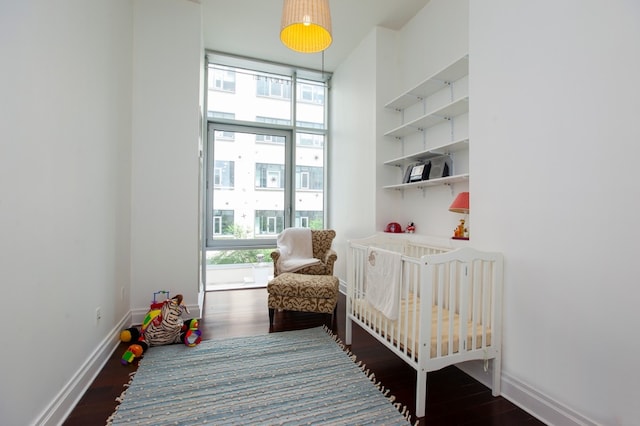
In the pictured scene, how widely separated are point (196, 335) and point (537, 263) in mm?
2412

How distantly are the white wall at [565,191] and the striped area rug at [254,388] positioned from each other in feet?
2.80

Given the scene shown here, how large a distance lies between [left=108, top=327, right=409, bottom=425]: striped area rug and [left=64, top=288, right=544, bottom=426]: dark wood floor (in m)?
0.10

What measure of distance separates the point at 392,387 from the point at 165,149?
108 inches

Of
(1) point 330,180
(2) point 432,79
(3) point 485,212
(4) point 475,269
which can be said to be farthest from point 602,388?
(1) point 330,180

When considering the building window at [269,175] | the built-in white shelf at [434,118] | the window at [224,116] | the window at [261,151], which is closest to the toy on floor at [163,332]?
the window at [261,151]

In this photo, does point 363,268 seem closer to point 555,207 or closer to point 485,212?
point 485,212

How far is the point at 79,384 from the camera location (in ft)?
5.32

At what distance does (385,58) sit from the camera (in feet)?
10.6

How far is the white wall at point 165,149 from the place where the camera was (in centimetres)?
267

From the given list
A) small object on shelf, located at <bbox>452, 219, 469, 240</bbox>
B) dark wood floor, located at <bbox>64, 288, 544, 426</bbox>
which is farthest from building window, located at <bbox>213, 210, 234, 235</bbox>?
small object on shelf, located at <bbox>452, 219, 469, 240</bbox>

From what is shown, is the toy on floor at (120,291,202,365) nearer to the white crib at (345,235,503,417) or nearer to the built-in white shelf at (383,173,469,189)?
the white crib at (345,235,503,417)

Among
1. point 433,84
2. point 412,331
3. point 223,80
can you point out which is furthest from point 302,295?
point 223,80

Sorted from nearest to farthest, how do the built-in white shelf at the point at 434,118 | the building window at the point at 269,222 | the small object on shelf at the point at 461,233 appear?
the small object on shelf at the point at 461,233
the built-in white shelf at the point at 434,118
the building window at the point at 269,222

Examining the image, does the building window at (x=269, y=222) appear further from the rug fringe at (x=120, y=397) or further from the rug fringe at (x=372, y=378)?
the rug fringe at (x=120, y=397)
